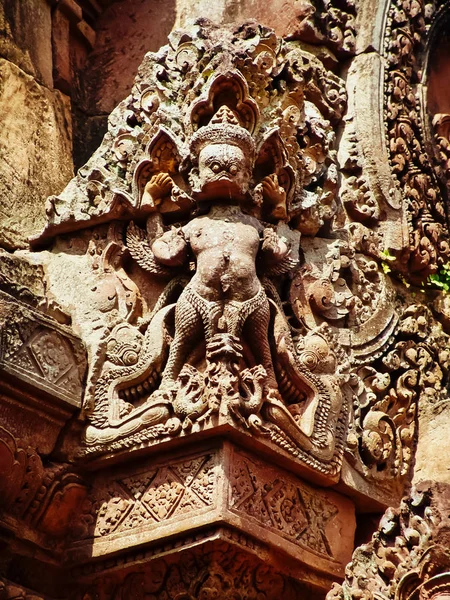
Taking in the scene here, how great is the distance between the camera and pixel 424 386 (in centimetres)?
1028

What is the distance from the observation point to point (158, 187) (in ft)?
32.9

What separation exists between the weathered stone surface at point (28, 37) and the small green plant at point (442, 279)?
2.33m

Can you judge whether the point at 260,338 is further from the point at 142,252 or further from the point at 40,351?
the point at 40,351

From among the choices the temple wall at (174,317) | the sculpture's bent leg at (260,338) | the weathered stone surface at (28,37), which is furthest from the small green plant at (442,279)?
the weathered stone surface at (28,37)

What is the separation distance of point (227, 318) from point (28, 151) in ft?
5.90

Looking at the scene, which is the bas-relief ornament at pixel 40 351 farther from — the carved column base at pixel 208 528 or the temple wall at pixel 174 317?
the carved column base at pixel 208 528

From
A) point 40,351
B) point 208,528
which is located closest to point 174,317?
point 40,351

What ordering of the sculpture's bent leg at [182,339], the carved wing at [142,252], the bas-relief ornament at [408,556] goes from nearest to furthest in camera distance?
1. the bas-relief ornament at [408,556]
2. the sculpture's bent leg at [182,339]
3. the carved wing at [142,252]

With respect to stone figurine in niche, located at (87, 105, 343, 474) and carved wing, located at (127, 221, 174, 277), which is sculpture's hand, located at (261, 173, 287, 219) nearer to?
stone figurine in niche, located at (87, 105, 343, 474)

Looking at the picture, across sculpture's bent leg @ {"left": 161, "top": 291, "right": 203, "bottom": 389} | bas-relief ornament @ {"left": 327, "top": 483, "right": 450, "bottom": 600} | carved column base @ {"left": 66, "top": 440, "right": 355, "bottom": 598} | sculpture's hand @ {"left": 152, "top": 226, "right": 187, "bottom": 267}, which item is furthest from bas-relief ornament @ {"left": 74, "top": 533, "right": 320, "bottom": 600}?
sculpture's hand @ {"left": 152, "top": 226, "right": 187, "bottom": 267}

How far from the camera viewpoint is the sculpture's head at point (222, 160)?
9.73 metres

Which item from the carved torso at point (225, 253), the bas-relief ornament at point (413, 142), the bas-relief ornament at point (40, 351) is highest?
the bas-relief ornament at point (413, 142)

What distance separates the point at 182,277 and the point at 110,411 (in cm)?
77

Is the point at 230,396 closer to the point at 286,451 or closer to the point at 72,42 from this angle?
the point at 286,451
